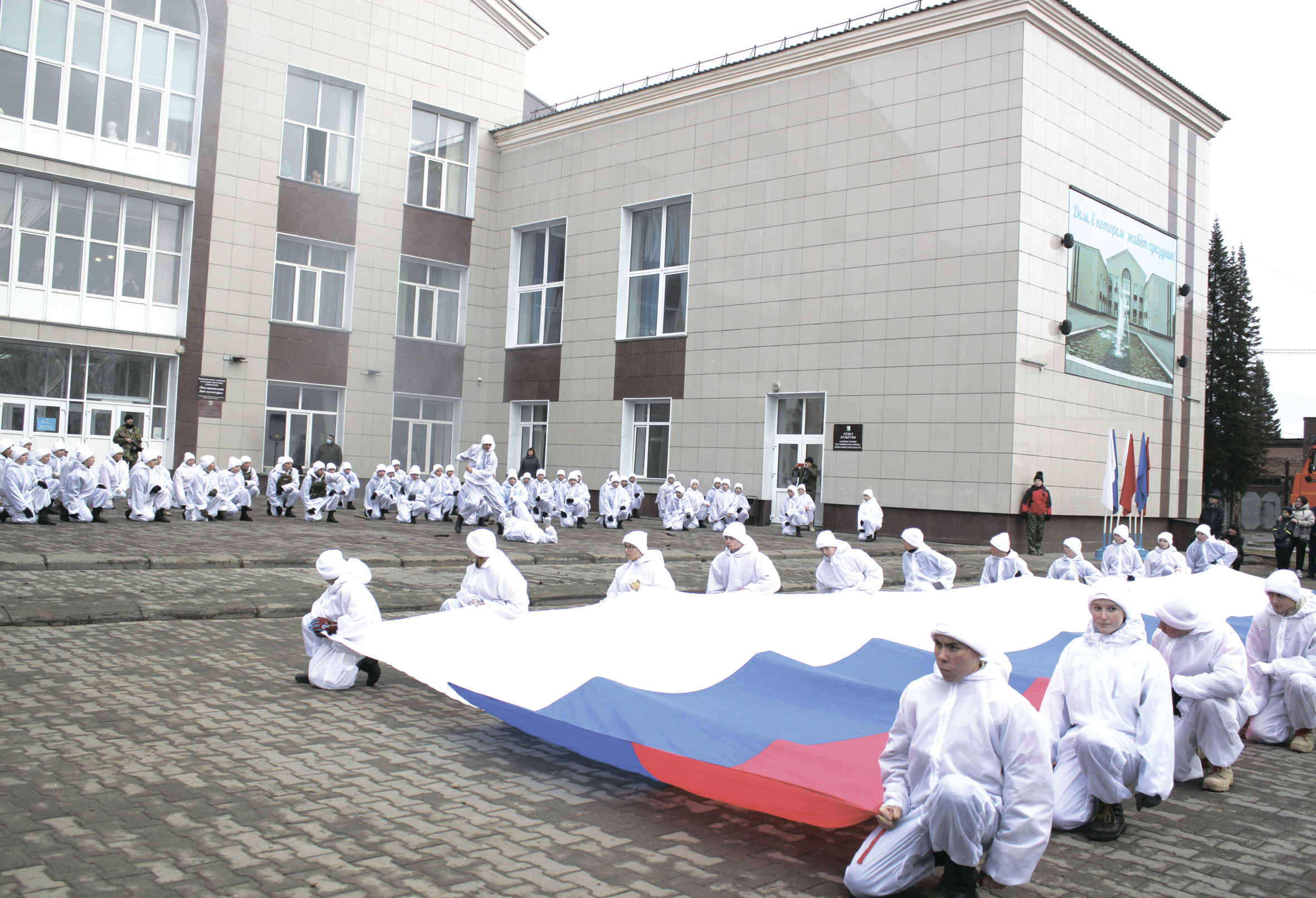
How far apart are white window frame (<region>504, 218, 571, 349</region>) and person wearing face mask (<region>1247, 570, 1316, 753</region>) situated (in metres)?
26.1

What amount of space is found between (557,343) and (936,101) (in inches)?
527

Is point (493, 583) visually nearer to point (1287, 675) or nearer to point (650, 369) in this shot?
point (1287, 675)

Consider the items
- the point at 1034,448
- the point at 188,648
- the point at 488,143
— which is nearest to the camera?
the point at 188,648

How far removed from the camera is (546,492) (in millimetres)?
25250

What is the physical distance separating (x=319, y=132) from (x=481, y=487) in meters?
14.3

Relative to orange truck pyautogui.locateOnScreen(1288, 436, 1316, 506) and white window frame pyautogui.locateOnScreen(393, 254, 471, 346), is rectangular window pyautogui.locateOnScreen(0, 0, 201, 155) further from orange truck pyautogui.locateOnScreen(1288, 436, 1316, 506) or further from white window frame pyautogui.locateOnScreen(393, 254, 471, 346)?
orange truck pyautogui.locateOnScreen(1288, 436, 1316, 506)

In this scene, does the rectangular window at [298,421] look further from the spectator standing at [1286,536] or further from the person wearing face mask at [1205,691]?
the person wearing face mask at [1205,691]

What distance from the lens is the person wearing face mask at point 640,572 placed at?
10078 millimetres

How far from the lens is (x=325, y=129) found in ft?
96.7

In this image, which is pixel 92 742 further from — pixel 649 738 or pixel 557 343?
pixel 557 343

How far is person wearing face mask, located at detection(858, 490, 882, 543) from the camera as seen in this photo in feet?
76.4

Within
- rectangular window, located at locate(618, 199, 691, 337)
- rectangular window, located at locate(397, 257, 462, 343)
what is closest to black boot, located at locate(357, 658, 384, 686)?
rectangular window, located at locate(618, 199, 691, 337)

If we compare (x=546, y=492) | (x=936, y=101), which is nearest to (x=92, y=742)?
(x=546, y=492)

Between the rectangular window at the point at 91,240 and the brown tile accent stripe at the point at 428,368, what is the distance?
670 cm
